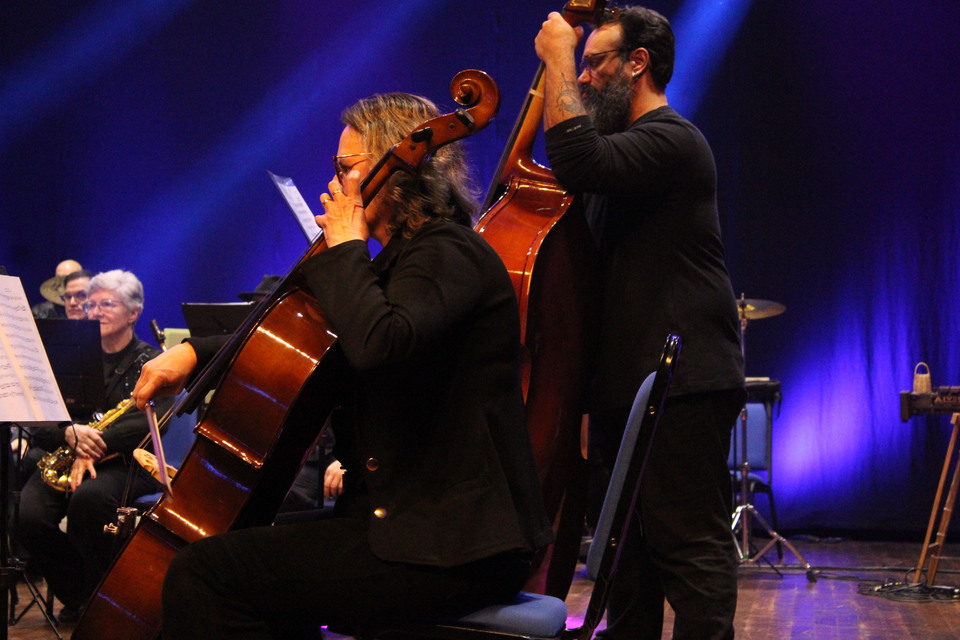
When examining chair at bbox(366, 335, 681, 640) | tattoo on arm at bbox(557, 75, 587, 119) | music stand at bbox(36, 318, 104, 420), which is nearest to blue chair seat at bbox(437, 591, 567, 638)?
chair at bbox(366, 335, 681, 640)

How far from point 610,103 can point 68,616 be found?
3.37 m

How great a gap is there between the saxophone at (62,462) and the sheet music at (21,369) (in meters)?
1.84

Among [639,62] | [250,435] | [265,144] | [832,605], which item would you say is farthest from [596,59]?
[265,144]

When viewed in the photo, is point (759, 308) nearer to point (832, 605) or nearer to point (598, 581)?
point (832, 605)

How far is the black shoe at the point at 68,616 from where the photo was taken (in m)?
4.40

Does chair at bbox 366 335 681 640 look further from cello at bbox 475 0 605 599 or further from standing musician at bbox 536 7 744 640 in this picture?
cello at bbox 475 0 605 599

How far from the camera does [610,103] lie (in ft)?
8.27

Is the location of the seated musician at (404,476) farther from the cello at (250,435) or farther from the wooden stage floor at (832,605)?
the wooden stage floor at (832,605)

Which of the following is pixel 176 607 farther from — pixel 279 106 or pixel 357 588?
pixel 279 106

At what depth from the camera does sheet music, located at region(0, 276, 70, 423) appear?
8.93 ft

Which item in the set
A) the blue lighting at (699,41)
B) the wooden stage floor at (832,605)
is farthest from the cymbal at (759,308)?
the blue lighting at (699,41)

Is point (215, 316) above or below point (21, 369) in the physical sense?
below

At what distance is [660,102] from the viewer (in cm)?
254

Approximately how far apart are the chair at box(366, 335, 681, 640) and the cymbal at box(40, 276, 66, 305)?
6.32 m
